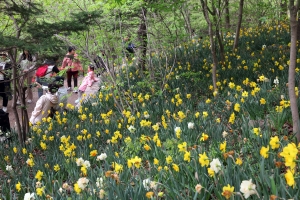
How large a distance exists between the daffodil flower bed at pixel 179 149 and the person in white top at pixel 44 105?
492mm

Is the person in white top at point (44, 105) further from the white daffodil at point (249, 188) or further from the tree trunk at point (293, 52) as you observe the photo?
the white daffodil at point (249, 188)

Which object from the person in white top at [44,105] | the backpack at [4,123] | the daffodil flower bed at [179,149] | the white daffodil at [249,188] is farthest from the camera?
the person in white top at [44,105]

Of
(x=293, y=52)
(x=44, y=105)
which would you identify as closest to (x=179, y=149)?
(x=293, y=52)

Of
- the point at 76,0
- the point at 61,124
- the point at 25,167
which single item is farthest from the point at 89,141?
the point at 76,0

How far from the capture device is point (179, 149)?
9.37 feet

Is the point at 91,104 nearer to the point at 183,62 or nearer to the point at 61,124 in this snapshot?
the point at 61,124

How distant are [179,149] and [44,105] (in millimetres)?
4608

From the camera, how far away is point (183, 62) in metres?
8.34

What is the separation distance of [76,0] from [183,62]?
3.03 m

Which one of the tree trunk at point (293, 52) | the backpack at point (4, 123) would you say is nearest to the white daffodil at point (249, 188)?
the tree trunk at point (293, 52)

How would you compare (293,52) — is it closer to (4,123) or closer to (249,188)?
(249,188)

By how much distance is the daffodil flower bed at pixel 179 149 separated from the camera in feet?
6.66

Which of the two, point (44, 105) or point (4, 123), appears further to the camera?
point (44, 105)

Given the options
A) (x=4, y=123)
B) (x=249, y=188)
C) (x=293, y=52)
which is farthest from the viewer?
(x=4, y=123)
